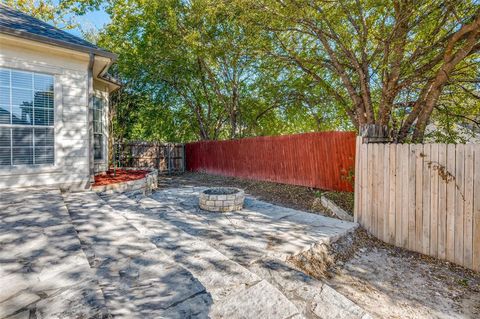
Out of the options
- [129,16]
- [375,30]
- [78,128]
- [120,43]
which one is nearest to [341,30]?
[375,30]

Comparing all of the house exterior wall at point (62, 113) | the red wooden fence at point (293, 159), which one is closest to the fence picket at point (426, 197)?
the red wooden fence at point (293, 159)

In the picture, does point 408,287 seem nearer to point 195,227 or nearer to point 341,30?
point 195,227

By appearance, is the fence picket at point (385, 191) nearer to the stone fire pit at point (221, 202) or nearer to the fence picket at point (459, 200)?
the fence picket at point (459, 200)

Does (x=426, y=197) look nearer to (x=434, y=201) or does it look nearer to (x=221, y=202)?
(x=434, y=201)

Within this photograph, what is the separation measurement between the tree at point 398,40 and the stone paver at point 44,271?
5.53 m

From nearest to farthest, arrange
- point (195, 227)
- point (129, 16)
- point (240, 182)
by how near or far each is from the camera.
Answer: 1. point (195, 227)
2. point (240, 182)
3. point (129, 16)

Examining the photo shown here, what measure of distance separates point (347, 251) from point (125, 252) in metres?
2.89

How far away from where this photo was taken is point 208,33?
9.98 m

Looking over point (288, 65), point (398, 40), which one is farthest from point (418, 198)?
point (288, 65)

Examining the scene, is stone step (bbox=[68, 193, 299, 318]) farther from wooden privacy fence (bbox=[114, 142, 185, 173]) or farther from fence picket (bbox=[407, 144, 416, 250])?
wooden privacy fence (bbox=[114, 142, 185, 173])

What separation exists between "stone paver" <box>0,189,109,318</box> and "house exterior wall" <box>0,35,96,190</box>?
148 cm

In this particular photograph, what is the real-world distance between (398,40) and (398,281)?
4.35 m

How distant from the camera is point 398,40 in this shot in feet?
15.9

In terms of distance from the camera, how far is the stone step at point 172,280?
183 centimetres
